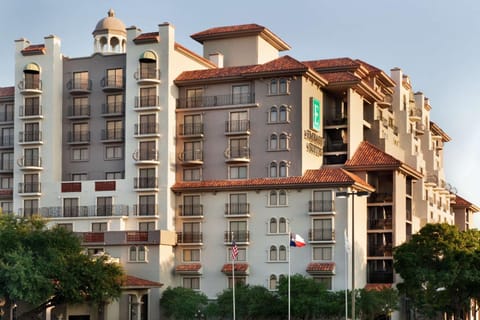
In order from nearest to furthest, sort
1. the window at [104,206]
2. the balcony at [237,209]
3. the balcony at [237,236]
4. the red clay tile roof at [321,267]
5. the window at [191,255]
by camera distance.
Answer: the red clay tile roof at [321,267]
the balcony at [237,236]
the balcony at [237,209]
the window at [191,255]
the window at [104,206]

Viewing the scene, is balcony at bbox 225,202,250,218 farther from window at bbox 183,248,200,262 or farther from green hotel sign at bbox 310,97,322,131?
green hotel sign at bbox 310,97,322,131

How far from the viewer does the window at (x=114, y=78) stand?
104000 mm

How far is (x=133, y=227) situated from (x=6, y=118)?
1954cm

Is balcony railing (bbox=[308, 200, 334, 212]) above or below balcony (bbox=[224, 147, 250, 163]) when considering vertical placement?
below

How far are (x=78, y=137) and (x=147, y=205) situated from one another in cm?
1071

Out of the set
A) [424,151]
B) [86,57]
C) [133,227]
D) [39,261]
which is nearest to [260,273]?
[133,227]

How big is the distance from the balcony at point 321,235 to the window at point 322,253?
2.78 feet

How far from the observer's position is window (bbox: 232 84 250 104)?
101 meters

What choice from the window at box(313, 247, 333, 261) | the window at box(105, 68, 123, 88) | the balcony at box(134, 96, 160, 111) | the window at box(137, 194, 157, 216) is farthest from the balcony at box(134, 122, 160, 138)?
the window at box(313, 247, 333, 261)

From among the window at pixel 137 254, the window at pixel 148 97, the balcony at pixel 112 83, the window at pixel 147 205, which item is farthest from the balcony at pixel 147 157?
the window at pixel 137 254

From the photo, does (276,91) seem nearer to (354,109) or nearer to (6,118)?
(354,109)

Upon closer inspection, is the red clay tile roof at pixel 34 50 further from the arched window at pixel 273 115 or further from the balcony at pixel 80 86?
the arched window at pixel 273 115

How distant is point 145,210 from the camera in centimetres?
10038

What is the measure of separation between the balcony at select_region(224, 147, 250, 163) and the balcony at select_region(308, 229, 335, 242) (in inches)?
369
